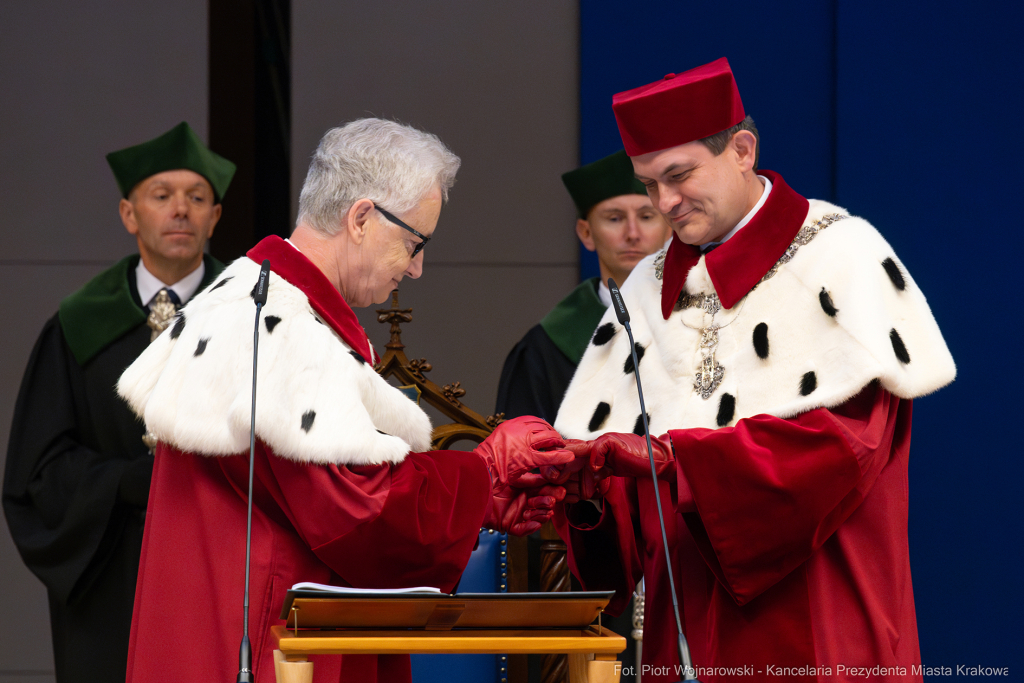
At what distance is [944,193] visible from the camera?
169 inches

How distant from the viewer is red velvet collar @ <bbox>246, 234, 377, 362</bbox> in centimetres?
216

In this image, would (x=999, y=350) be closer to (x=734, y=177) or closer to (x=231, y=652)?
(x=734, y=177)

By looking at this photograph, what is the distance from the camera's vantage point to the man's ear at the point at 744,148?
262 cm

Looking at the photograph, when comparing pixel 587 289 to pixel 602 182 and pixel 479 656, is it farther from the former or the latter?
pixel 479 656

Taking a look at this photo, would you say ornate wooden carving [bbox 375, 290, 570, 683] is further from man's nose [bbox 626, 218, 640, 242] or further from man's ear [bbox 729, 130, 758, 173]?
man's ear [bbox 729, 130, 758, 173]

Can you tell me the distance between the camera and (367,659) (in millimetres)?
2105

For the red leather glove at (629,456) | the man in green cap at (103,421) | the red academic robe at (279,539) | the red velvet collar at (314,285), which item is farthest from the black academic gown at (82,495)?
the red leather glove at (629,456)

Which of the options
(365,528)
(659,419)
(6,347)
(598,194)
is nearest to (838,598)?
(659,419)

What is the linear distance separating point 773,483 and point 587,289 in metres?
1.99

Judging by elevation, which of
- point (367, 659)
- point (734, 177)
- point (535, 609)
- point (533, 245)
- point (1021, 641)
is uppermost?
point (734, 177)

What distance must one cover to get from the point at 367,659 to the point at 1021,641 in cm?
313

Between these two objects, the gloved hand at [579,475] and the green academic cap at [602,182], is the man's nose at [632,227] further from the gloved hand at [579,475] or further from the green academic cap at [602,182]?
the gloved hand at [579,475]

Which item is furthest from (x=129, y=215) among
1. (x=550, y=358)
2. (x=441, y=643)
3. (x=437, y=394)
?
(x=441, y=643)

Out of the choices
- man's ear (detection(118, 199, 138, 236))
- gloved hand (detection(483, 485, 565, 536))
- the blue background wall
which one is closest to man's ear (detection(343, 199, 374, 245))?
gloved hand (detection(483, 485, 565, 536))
